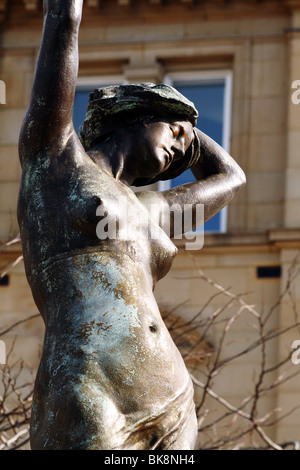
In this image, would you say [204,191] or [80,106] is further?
[80,106]

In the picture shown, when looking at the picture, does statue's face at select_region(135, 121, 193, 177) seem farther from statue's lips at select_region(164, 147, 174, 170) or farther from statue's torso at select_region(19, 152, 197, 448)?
statue's torso at select_region(19, 152, 197, 448)

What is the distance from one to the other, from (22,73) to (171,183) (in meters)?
3.11

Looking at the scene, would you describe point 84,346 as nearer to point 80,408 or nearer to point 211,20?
point 80,408

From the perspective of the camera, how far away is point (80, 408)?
4.47m

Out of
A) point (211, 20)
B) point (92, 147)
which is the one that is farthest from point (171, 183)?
point (92, 147)

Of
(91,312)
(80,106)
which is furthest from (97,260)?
(80,106)

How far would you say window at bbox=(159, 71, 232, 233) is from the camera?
19.9 meters

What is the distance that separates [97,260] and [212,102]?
1548 cm

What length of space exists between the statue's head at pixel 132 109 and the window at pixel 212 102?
575 inches

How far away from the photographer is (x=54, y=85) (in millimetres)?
4805

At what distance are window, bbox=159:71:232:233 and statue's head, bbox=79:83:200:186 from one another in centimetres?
1462

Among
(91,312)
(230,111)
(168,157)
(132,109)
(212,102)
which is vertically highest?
(132,109)

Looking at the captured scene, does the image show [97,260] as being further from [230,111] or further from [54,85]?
[230,111]

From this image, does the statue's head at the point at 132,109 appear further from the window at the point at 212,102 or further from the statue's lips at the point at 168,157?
the window at the point at 212,102
